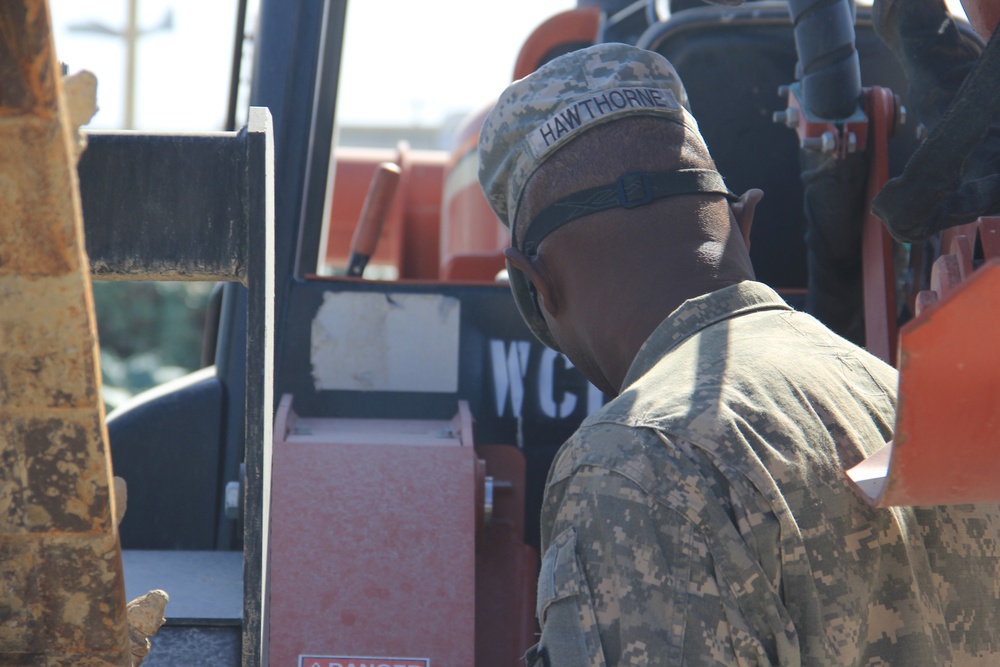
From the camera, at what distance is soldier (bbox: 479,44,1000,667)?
3.46ft

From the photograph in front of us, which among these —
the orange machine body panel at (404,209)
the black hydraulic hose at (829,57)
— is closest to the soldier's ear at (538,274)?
the black hydraulic hose at (829,57)

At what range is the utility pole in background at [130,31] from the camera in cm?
1709

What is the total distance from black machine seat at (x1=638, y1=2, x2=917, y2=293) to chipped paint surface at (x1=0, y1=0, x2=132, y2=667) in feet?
5.62

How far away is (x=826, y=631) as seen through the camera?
1.07 meters

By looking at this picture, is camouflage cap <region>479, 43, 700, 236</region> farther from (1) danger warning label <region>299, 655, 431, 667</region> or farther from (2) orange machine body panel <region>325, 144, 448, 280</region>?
(2) orange machine body panel <region>325, 144, 448, 280</region>

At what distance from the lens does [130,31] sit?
17.1 metres

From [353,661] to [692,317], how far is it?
65 cm

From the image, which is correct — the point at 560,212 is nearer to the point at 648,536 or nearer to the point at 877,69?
the point at 648,536

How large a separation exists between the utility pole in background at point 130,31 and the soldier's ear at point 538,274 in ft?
55.1

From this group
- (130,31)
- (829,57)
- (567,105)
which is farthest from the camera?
(130,31)

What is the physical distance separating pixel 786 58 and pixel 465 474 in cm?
125

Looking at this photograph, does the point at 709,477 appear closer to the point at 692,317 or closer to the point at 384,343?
the point at 692,317

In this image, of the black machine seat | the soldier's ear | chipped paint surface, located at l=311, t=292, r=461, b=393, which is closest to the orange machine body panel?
the black machine seat

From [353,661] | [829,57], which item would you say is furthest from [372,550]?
[829,57]
